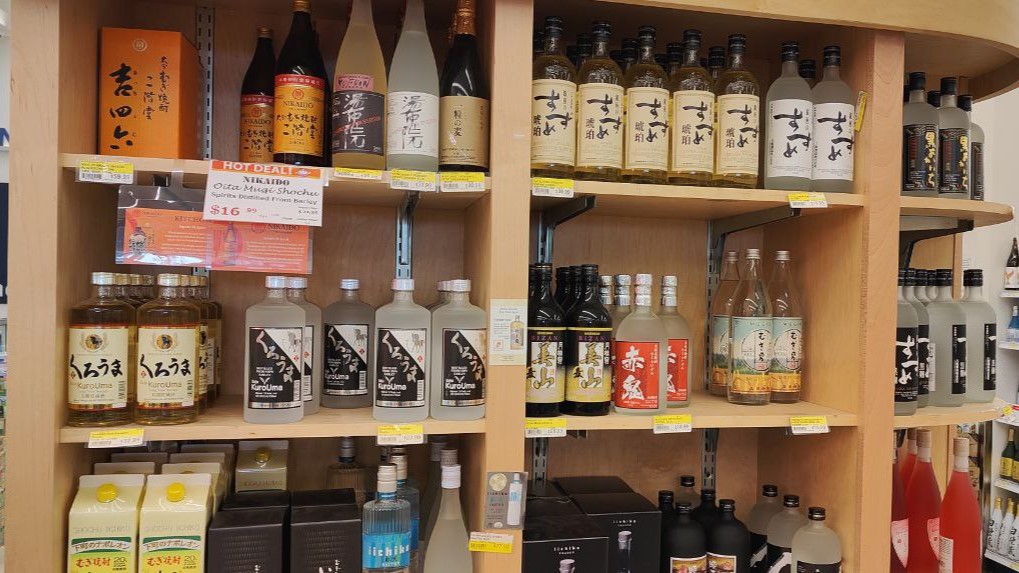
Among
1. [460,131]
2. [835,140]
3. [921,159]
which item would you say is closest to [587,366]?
[460,131]

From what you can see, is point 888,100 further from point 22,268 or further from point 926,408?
point 22,268

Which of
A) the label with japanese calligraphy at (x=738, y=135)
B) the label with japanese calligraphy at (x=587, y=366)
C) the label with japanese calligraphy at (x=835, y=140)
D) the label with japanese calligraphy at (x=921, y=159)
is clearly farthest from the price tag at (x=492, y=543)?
the label with japanese calligraphy at (x=921, y=159)

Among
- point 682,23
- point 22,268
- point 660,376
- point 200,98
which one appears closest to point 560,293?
point 660,376

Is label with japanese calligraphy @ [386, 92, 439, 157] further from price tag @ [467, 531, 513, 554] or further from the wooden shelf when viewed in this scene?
the wooden shelf

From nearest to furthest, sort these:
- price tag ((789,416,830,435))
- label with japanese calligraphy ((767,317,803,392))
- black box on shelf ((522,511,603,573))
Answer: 1. black box on shelf ((522,511,603,573))
2. price tag ((789,416,830,435))
3. label with japanese calligraphy ((767,317,803,392))

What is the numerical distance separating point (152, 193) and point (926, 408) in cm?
200

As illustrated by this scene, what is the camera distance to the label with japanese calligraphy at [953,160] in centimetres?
189

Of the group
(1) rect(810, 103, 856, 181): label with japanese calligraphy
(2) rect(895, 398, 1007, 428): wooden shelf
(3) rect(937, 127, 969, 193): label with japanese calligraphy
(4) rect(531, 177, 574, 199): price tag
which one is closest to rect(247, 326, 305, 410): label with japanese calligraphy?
(4) rect(531, 177, 574, 199): price tag

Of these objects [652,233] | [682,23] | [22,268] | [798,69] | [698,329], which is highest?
[682,23]

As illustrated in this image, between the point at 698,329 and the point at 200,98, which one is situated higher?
the point at 200,98

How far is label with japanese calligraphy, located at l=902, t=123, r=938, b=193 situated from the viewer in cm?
184

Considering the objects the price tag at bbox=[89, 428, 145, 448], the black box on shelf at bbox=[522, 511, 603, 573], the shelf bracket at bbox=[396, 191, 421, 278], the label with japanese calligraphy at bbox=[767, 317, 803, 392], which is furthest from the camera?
the shelf bracket at bbox=[396, 191, 421, 278]

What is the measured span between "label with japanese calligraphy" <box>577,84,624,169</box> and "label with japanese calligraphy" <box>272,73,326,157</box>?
610 millimetres

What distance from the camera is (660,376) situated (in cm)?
167
